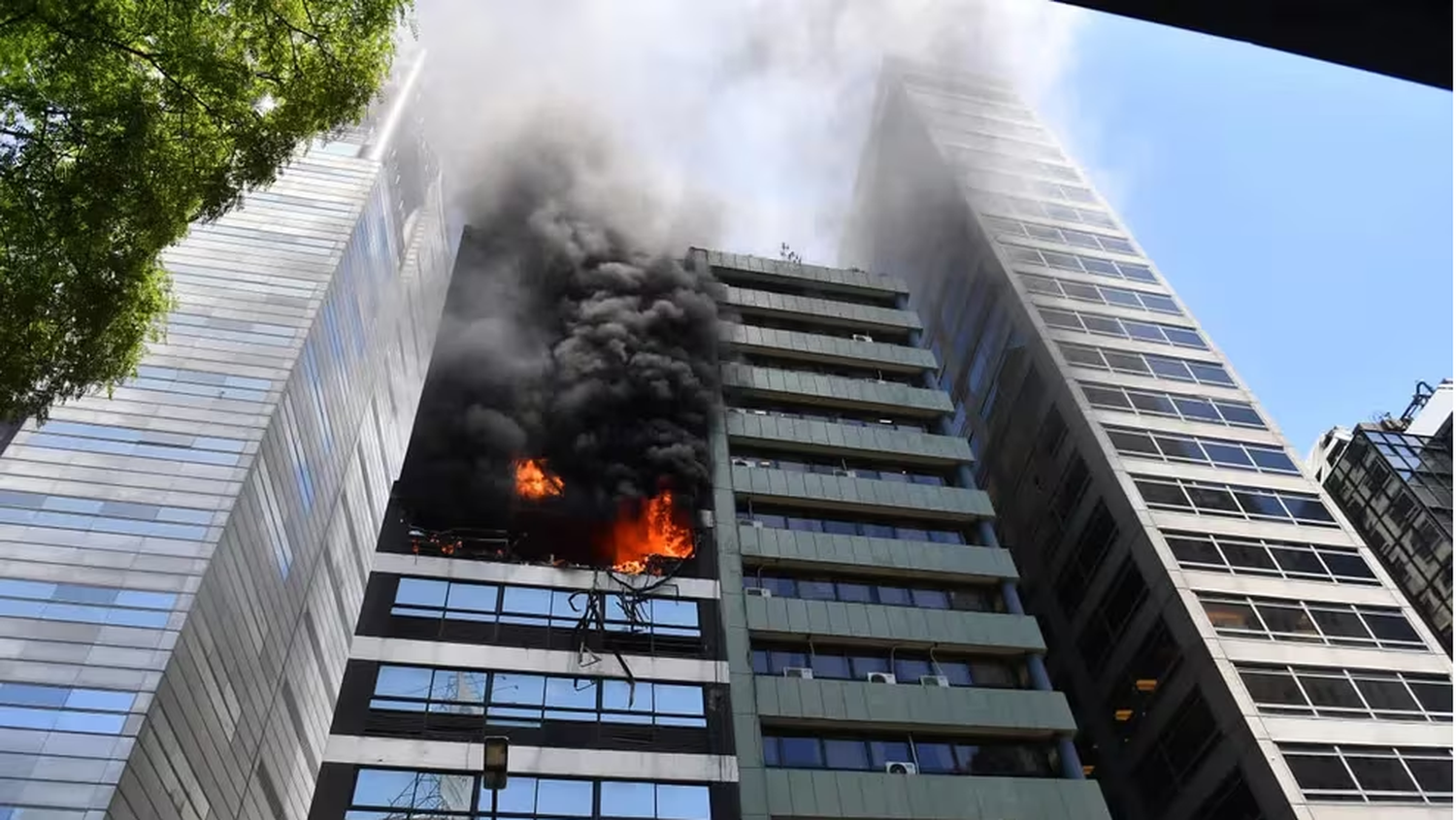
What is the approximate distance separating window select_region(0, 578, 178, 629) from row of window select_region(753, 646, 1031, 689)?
20.6 metres

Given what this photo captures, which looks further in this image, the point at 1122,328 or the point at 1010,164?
the point at 1010,164

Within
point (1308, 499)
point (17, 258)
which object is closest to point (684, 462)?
point (1308, 499)

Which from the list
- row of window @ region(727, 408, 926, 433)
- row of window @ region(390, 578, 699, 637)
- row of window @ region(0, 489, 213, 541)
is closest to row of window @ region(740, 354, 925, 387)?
row of window @ region(727, 408, 926, 433)

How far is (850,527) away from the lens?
1247 inches

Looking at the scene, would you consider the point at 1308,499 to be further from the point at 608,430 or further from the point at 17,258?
the point at 17,258

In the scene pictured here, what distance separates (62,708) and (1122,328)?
130ft

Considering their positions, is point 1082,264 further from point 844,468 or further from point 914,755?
point 914,755

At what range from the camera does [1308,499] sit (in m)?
33.9

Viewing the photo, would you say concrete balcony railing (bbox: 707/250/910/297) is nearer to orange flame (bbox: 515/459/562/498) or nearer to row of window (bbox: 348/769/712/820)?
orange flame (bbox: 515/459/562/498)

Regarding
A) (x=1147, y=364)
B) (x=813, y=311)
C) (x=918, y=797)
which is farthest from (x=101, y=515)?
(x=1147, y=364)

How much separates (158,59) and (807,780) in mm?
19783

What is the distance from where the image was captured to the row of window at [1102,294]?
41562 millimetres

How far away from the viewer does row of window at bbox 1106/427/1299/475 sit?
3447 cm

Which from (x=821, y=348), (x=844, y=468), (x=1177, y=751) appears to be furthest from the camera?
(x=821, y=348)
